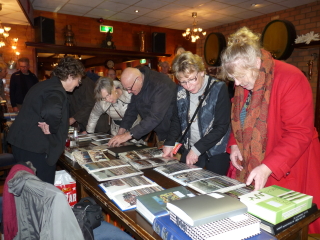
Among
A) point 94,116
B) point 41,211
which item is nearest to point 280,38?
point 94,116

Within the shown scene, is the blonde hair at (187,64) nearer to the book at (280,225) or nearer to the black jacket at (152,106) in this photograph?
the black jacket at (152,106)

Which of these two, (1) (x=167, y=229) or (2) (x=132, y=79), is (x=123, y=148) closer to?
(2) (x=132, y=79)

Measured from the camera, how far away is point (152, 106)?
239 cm

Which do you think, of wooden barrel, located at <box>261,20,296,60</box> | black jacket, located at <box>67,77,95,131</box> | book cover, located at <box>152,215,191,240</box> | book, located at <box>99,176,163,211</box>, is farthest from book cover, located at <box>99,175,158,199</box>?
wooden barrel, located at <box>261,20,296,60</box>

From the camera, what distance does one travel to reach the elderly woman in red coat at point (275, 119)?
127 cm

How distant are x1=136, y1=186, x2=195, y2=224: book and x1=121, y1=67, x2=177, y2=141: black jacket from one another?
1124 millimetres

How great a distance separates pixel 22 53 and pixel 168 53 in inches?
148

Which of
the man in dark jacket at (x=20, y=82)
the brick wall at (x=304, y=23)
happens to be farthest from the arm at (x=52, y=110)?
the brick wall at (x=304, y=23)

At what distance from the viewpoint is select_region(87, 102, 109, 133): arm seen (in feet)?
9.66

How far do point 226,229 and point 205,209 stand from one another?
0.09 metres

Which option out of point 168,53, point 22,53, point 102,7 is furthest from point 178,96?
point 168,53

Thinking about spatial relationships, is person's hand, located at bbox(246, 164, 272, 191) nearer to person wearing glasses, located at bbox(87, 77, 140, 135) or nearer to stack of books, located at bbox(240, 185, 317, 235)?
stack of books, located at bbox(240, 185, 317, 235)

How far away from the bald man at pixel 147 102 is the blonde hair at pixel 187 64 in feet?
1.45

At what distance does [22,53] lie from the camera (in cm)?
579
